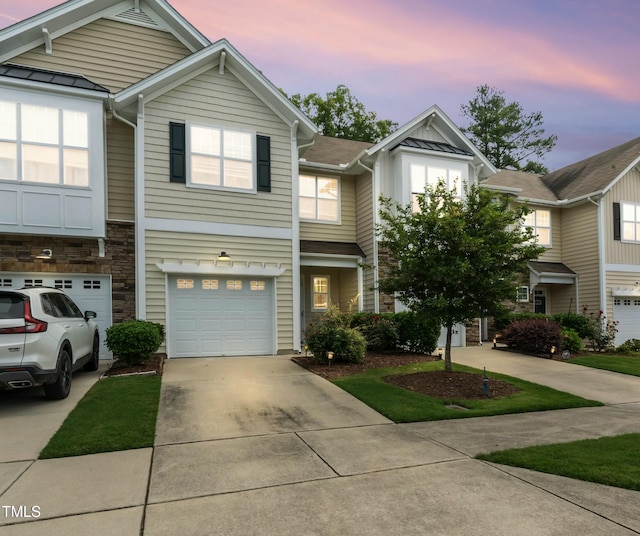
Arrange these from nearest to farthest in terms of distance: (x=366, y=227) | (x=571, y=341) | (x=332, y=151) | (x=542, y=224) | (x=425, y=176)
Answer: (x=571, y=341) < (x=425, y=176) < (x=366, y=227) < (x=332, y=151) < (x=542, y=224)

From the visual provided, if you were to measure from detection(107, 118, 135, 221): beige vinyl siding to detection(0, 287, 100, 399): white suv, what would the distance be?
4.76 meters

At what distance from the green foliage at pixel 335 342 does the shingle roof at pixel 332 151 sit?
6.90 m

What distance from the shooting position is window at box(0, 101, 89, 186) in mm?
10578

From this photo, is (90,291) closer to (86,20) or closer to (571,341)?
(86,20)

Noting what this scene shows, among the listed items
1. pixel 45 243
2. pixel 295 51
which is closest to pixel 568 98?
pixel 295 51

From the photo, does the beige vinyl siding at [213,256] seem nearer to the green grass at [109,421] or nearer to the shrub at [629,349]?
the green grass at [109,421]

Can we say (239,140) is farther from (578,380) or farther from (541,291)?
(541,291)

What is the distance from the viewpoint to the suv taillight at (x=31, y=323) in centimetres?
652

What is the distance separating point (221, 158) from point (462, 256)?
23.5 feet

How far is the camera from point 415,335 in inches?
512

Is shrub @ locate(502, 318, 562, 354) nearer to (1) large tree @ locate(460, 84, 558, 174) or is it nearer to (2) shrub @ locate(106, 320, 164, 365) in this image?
(2) shrub @ locate(106, 320, 164, 365)

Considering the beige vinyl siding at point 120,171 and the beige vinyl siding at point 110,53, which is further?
the beige vinyl siding at point 110,53

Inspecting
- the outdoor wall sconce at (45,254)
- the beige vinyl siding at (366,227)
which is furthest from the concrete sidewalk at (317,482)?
the beige vinyl siding at (366,227)

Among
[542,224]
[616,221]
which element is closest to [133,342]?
[542,224]
